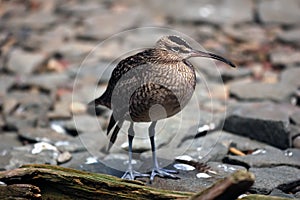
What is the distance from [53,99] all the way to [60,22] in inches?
114

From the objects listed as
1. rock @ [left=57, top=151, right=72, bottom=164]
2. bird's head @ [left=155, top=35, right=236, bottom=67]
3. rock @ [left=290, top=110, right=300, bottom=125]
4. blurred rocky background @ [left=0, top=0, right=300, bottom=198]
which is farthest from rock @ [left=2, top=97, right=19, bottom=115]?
rock @ [left=290, top=110, right=300, bottom=125]

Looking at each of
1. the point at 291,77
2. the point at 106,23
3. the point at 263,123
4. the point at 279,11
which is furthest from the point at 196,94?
the point at 279,11

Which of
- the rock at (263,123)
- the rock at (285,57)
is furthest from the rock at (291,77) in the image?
the rock at (263,123)

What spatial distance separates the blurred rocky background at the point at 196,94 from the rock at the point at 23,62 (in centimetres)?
1

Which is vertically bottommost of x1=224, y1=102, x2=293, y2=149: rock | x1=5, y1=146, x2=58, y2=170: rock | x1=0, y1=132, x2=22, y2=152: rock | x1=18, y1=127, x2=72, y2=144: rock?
x1=5, y1=146, x2=58, y2=170: rock

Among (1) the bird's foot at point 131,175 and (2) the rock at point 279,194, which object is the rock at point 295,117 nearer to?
(2) the rock at point 279,194

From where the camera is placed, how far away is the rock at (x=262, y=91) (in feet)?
22.0

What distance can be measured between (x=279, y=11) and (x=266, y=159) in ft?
17.2

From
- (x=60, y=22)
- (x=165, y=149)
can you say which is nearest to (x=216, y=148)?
(x=165, y=149)

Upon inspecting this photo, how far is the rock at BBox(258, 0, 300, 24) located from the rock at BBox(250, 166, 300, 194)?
497cm

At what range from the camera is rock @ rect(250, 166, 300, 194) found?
451 cm

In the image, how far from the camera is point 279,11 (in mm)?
9812

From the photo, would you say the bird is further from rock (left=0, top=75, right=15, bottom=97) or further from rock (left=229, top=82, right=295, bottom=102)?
rock (left=0, top=75, right=15, bottom=97)

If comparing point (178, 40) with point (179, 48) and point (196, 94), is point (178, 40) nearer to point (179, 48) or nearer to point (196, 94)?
point (179, 48)
